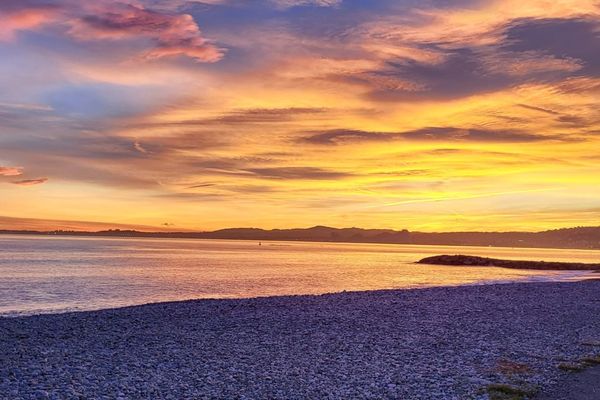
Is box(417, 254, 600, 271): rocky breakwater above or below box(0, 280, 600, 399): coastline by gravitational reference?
below

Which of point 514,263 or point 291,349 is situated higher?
point 291,349

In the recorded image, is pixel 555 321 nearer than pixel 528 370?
No

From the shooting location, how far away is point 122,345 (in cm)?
1833

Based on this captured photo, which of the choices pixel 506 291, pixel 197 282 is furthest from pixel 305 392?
pixel 197 282

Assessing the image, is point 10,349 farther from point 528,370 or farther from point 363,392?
point 528,370

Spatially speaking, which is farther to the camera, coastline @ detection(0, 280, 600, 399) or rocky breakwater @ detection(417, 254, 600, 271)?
rocky breakwater @ detection(417, 254, 600, 271)

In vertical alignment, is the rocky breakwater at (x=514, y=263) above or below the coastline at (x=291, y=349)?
below

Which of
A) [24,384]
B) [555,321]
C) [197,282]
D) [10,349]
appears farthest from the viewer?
[197,282]

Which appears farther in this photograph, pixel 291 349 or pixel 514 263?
pixel 514 263

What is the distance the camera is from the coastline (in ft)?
43.7

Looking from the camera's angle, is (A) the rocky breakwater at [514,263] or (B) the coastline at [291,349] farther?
(A) the rocky breakwater at [514,263]

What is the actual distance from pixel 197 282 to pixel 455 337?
3533 cm

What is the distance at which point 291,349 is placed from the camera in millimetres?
18219

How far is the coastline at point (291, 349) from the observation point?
13.3 meters
